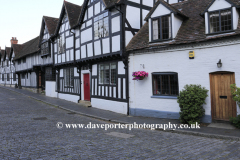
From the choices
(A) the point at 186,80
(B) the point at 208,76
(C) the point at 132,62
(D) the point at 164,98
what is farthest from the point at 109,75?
(B) the point at 208,76

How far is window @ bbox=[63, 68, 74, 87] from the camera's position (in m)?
19.4

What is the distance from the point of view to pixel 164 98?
1087cm

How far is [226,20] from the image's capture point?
912cm

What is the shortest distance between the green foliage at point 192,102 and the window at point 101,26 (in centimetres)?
700

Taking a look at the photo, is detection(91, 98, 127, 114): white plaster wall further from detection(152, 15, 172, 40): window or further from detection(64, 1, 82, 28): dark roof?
detection(64, 1, 82, 28): dark roof

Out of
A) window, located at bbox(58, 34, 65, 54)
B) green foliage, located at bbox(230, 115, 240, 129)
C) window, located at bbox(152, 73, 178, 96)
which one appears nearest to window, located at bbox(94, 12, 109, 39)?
window, located at bbox(152, 73, 178, 96)

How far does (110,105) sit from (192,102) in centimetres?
627

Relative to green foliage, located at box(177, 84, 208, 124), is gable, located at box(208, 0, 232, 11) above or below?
above

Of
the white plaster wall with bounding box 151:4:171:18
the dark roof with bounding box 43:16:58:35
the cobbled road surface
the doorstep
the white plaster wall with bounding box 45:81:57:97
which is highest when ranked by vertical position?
the dark roof with bounding box 43:16:58:35

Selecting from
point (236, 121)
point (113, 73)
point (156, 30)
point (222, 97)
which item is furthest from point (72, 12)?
point (236, 121)

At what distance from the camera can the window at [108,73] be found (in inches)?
541

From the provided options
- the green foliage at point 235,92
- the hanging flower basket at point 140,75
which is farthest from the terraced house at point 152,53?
the green foliage at point 235,92

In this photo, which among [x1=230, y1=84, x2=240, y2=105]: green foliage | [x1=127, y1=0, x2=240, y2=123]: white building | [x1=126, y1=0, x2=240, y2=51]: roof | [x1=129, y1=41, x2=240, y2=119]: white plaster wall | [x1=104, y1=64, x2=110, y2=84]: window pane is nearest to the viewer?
[x1=230, y1=84, x2=240, y2=105]: green foliage

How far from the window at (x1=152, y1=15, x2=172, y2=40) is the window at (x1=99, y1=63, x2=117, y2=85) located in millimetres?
3636
